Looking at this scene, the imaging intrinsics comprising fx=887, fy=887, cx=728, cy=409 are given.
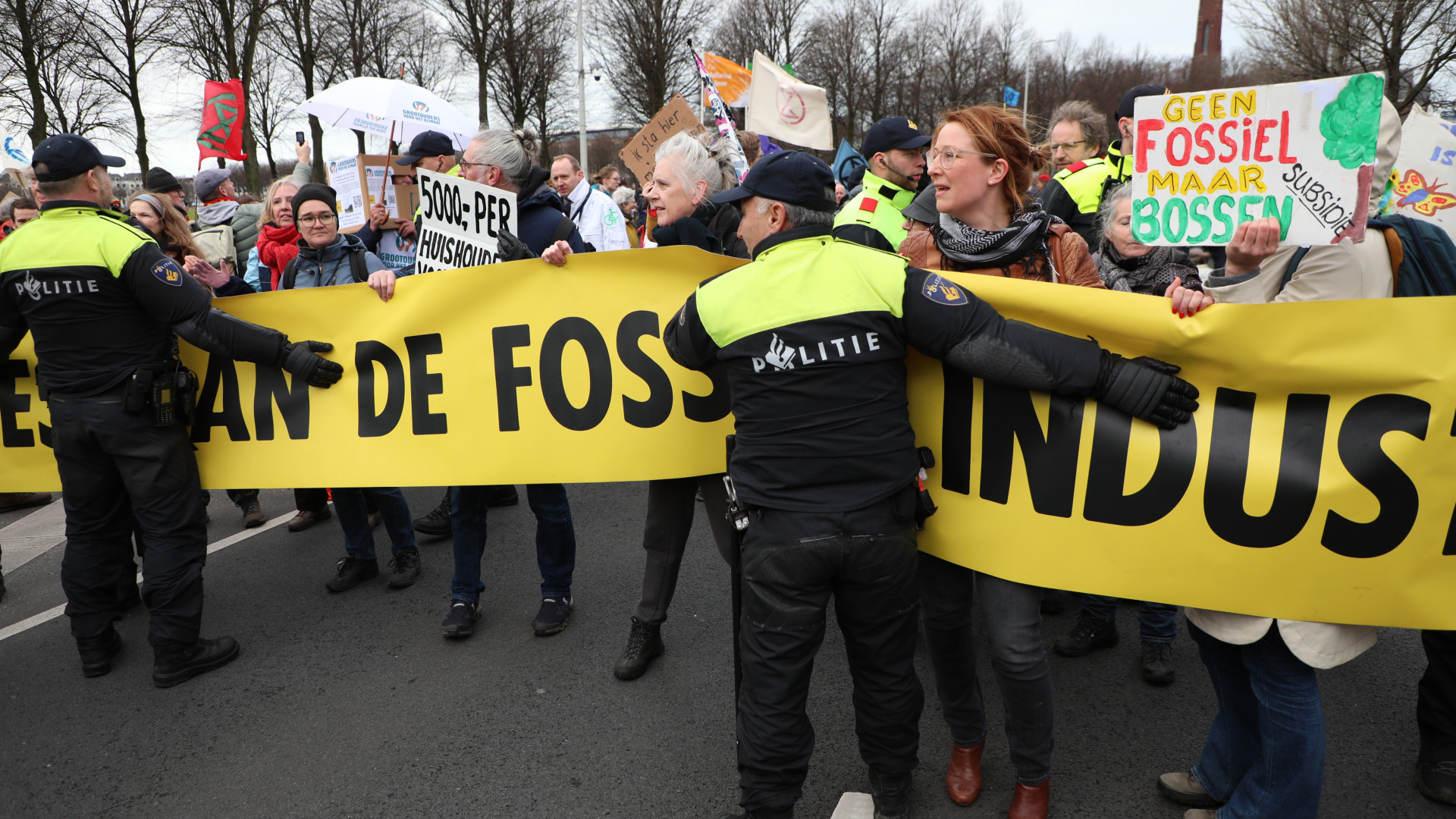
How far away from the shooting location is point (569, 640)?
4.01 m

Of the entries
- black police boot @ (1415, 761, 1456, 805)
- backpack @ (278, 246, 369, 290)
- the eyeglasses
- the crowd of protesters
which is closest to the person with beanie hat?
backpack @ (278, 246, 369, 290)

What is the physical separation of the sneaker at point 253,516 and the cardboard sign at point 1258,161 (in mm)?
5506

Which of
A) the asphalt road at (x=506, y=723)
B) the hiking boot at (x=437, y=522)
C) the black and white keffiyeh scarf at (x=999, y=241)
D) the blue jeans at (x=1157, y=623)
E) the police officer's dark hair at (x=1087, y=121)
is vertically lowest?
the asphalt road at (x=506, y=723)

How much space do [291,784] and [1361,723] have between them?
375 cm

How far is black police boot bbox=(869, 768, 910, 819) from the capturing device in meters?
2.66

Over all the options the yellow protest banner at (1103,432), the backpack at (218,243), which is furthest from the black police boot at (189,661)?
the backpack at (218,243)

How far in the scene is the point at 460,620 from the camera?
13.3ft

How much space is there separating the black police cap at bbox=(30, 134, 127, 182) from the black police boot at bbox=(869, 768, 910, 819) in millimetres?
3676

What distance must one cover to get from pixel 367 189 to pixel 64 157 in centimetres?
207

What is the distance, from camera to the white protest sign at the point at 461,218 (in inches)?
150

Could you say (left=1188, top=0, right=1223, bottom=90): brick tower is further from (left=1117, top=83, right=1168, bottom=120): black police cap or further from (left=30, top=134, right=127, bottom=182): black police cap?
(left=30, top=134, right=127, bottom=182): black police cap

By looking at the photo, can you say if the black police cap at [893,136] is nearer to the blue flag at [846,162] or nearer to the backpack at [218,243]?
the blue flag at [846,162]

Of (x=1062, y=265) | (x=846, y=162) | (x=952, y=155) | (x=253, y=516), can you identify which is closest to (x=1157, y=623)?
(x=1062, y=265)

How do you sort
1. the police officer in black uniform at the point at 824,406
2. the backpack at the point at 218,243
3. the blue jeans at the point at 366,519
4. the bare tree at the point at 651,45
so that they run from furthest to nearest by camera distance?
1. the bare tree at the point at 651,45
2. the backpack at the point at 218,243
3. the blue jeans at the point at 366,519
4. the police officer in black uniform at the point at 824,406
